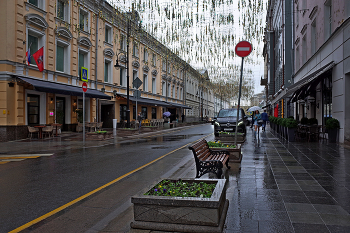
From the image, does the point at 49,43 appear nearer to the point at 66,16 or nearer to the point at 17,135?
the point at 66,16

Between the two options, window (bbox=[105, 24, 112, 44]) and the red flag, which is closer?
the red flag

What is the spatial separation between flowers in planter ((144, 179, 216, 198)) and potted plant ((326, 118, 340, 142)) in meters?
10.9

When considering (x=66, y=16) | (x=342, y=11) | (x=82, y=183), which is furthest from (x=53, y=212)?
(x=66, y=16)

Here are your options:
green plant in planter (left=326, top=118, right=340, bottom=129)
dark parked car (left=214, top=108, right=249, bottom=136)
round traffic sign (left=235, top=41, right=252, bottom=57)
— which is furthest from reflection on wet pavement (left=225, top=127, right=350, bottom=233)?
dark parked car (left=214, top=108, right=249, bottom=136)

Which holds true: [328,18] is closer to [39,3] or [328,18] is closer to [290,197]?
[290,197]

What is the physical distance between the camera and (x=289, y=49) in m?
27.9

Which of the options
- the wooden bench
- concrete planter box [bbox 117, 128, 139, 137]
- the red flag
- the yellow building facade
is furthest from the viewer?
concrete planter box [bbox 117, 128, 139, 137]

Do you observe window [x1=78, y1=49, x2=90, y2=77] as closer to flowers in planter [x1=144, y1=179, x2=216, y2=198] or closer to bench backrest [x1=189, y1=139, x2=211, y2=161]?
bench backrest [x1=189, y1=139, x2=211, y2=161]

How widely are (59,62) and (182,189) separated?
19958 millimetres

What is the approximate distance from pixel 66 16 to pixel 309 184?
21.4 metres

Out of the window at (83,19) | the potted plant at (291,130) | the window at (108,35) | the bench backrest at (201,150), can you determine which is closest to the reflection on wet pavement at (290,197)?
the bench backrest at (201,150)

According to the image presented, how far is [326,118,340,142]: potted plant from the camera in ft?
41.8

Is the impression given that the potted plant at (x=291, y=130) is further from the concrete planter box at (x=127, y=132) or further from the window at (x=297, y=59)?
the window at (x=297, y=59)

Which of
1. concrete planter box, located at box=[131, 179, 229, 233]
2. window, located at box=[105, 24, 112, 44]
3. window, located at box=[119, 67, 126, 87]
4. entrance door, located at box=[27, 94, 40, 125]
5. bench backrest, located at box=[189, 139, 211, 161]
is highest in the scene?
window, located at box=[105, 24, 112, 44]
